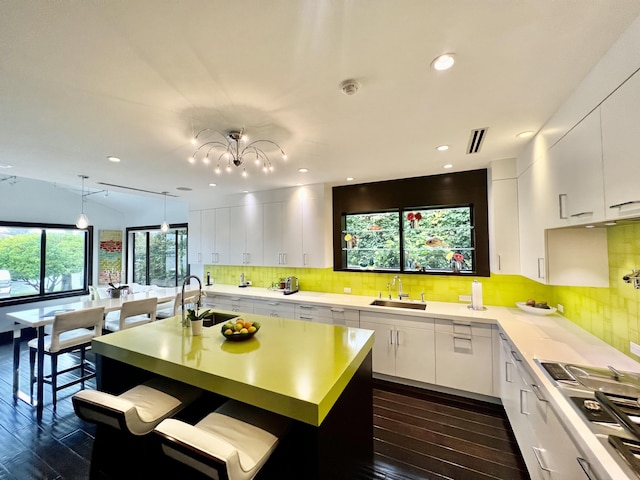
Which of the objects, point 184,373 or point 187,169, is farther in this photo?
point 187,169

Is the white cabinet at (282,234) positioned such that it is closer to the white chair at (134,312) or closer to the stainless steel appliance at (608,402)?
the white chair at (134,312)

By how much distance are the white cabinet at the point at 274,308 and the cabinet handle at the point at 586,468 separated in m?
3.09

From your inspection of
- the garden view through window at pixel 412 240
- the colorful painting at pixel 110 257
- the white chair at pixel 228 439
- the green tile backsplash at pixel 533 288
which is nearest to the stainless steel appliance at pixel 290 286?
the green tile backsplash at pixel 533 288

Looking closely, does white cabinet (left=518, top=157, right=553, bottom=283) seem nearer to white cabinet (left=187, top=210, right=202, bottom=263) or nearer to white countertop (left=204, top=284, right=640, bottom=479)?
white countertop (left=204, top=284, right=640, bottom=479)

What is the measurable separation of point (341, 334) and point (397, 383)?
5.41 ft

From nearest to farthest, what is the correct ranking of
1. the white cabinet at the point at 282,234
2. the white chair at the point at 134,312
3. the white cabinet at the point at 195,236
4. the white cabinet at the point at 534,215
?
the white cabinet at the point at 534,215, the white chair at the point at 134,312, the white cabinet at the point at 282,234, the white cabinet at the point at 195,236

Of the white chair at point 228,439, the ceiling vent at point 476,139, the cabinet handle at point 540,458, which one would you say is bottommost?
the cabinet handle at point 540,458

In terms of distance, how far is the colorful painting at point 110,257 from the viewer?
6332mm

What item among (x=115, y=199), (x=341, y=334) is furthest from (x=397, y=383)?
(x=115, y=199)

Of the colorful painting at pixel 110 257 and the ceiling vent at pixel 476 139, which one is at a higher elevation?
the ceiling vent at pixel 476 139

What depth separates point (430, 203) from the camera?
347 centimetres

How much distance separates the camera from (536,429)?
1581 mm

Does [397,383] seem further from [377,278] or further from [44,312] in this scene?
[44,312]

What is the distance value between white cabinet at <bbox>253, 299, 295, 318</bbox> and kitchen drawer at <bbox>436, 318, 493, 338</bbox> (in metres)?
1.95
